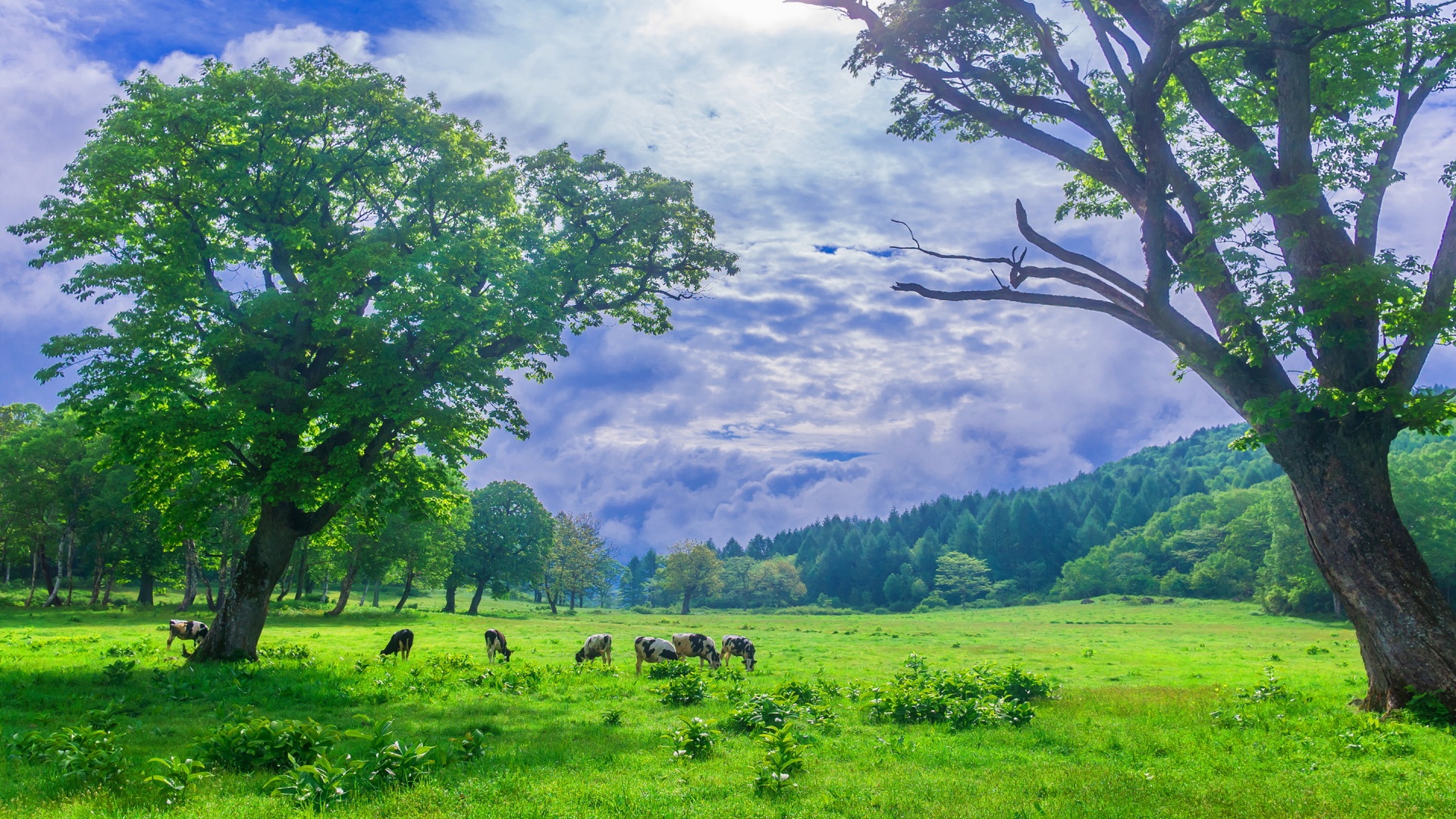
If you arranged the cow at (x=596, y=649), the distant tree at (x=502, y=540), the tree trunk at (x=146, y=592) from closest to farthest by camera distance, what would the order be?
the cow at (x=596, y=649) < the tree trunk at (x=146, y=592) < the distant tree at (x=502, y=540)

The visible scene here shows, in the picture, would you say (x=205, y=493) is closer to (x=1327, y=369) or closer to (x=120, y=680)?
(x=120, y=680)

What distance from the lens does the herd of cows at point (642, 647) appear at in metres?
24.9

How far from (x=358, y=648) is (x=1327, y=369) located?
33.7 metres

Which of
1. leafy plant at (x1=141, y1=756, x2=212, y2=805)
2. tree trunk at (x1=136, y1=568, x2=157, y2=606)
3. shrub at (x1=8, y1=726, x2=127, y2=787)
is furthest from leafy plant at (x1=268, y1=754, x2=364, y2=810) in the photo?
tree trunk at (x1=136, y1=568, x2=157, y2=606)

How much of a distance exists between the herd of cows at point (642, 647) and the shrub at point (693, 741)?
13.2 meters

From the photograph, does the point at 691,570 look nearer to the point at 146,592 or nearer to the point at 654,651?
the point at 146,592

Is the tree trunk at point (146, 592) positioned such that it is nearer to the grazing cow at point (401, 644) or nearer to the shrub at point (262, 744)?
the grazing cow at point (401, 644)

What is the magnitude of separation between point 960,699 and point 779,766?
7.22m

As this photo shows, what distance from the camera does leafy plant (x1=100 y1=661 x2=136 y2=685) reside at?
56.5ft

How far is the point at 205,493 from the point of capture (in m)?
22.7

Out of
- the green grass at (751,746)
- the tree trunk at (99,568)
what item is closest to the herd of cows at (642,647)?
the green grass at (751,746)

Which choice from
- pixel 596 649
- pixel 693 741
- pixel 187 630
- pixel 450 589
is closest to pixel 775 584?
pixel 450 589

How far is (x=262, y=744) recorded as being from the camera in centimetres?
1000

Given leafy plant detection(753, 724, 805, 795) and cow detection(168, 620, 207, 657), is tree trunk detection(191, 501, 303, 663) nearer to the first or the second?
cow detection(168, 620, 207, 657)
